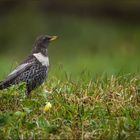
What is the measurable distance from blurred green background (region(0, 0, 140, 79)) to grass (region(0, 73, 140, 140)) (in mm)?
6869

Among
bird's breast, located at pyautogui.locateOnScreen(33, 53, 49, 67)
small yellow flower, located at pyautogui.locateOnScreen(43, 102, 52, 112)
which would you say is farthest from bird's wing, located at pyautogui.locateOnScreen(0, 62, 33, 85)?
small yellow flower, located at pyautogui.locateOnScreen(43, 102, 52, 112)

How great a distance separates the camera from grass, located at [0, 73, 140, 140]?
10344 millimetres

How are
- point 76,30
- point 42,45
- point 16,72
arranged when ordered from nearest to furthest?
point 16,72 → point 42,45 → point 76,30

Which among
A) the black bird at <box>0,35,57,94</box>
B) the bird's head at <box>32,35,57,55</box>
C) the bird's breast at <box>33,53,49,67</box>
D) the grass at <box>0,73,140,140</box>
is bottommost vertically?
the grass at <box>0,73,140,140</box>

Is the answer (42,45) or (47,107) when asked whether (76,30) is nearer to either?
(42,45)

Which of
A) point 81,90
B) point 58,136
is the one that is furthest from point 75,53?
point 58,136

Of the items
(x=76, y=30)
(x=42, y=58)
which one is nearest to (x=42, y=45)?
(x=42, y=58)

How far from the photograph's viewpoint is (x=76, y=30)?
81.0ft

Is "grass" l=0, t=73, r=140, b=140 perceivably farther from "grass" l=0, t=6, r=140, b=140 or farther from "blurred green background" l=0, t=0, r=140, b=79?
"blurred green background" l=0, t=0, r=140, b=79

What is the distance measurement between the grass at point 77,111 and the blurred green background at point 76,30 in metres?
6.87

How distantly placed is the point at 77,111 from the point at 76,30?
13822 millimetres

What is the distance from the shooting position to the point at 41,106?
11.2 meters

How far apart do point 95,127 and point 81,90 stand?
4.22 ft

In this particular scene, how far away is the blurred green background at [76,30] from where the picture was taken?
20906mm
